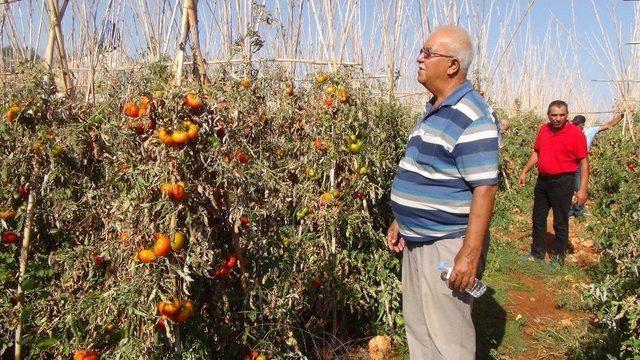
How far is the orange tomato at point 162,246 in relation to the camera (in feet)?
5.28

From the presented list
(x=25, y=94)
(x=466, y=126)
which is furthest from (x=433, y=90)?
(x=25, y=94)

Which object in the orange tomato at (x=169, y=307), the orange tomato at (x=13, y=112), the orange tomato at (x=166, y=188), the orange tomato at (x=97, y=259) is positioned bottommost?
the orange tomato at (x=169, y=307)

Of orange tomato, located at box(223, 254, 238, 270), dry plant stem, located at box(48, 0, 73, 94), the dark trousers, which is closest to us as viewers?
orange tomato, located at box(223, 254, 238, 270)

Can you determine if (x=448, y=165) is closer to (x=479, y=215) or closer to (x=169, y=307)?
(x=479, y=215)

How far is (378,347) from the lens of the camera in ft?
9.45

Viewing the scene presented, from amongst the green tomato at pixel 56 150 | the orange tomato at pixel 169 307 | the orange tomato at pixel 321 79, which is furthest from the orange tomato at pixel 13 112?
the orange tomato at pixel 321 79

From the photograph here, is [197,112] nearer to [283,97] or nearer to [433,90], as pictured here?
[433,90]

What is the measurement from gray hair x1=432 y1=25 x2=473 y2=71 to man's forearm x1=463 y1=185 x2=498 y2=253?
49 cm

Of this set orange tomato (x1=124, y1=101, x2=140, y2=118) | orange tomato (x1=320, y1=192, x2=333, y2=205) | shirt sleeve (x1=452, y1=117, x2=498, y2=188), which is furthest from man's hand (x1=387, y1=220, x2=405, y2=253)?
orange tomato (x1=124, y1=101, x2=140, y2=118)

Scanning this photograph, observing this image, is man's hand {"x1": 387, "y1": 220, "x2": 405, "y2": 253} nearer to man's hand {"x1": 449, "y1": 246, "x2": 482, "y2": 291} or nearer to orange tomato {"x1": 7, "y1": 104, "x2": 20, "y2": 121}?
man's hand {"x1": 449, "y1": 246, "x2": 482, "y2": 291}

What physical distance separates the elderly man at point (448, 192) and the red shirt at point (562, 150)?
8.20 feet

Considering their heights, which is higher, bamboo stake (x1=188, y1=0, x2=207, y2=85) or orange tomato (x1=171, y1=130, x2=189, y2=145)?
bamboo stake (x1=188, y1=0, x2=207, y2=85)

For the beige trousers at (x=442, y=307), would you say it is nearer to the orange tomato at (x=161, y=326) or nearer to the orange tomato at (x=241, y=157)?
the orange tomato at (x=241, y=157)

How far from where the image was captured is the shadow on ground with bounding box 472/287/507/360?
302 cm
